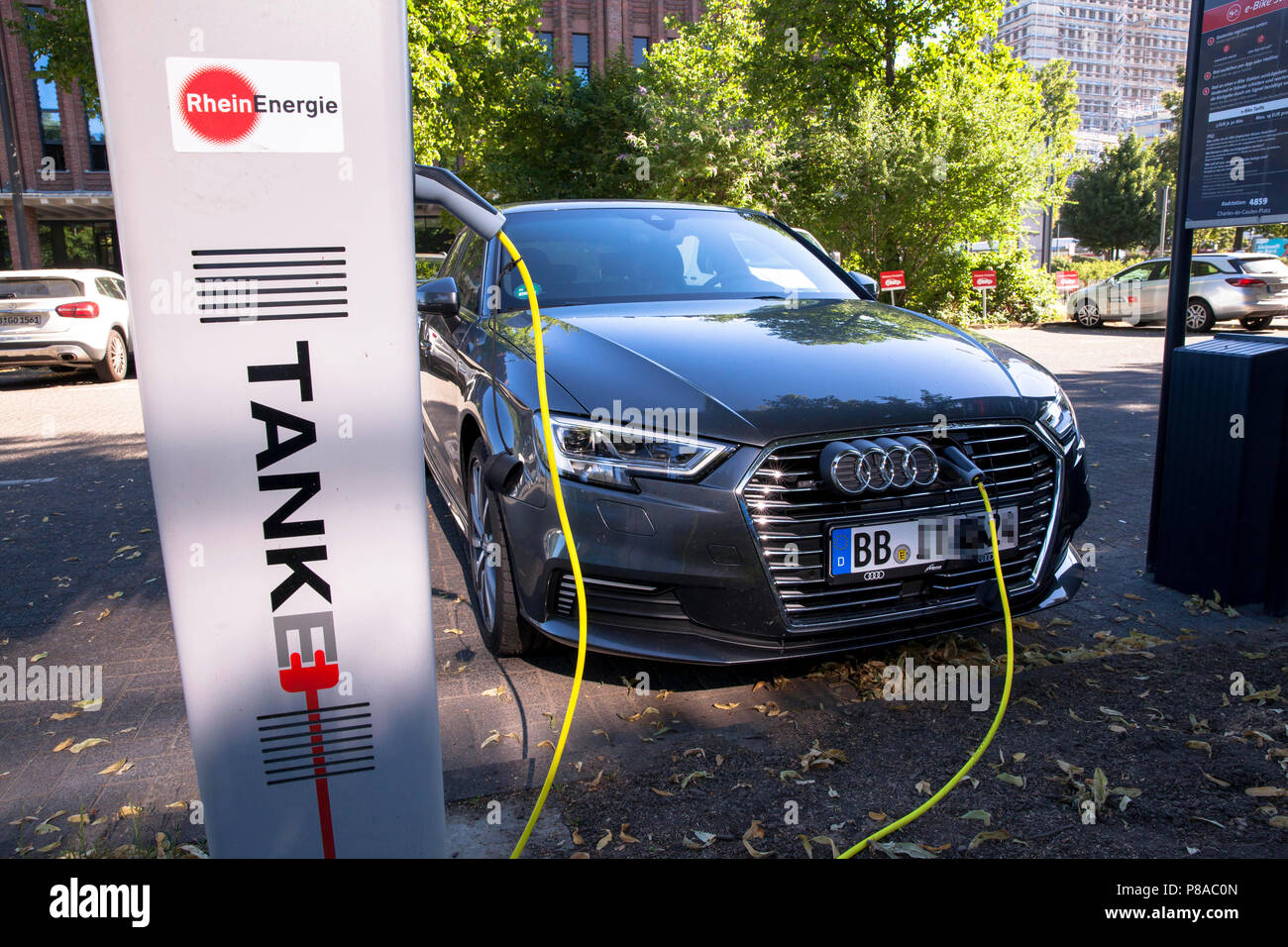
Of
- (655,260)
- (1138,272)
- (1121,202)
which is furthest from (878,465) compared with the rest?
(1121,202)

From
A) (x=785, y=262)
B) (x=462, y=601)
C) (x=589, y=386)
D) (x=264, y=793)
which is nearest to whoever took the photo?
(x=264, y=793)

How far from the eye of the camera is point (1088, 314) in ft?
63.7

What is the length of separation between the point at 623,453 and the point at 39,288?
12.8 meters

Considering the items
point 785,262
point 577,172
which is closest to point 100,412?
point 785,262

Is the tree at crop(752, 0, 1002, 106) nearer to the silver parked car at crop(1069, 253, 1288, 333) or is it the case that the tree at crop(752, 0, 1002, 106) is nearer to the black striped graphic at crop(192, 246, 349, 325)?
the silver parked car at crop(1069, 253, 1288, 333)

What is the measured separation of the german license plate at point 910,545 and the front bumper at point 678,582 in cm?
15

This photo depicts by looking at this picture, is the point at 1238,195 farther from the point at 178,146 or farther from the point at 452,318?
the point at 178,146

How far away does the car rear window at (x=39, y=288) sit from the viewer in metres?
12.2

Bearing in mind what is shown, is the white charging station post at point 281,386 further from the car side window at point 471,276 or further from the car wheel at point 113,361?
the car wheel at point 113,361

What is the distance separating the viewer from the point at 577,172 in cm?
2078

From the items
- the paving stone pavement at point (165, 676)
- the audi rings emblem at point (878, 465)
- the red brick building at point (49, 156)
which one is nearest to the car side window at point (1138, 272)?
the paving stone pavement at point (165, 676)

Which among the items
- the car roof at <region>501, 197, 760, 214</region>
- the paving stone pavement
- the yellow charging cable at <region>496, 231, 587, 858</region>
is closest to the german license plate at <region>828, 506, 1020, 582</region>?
the paving stone pavement

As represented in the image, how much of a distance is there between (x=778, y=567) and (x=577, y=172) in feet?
63.9

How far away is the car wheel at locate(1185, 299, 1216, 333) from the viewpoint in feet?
57.9
